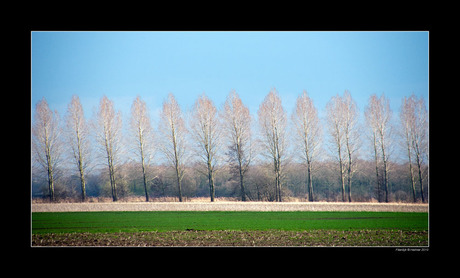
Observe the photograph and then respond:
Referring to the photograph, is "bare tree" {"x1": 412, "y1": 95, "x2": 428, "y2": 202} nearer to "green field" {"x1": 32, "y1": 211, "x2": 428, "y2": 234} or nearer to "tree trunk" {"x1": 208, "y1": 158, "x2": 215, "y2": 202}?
"green field" {"x1": 32, "y1": 211, "x2": 428, "y2": 234}

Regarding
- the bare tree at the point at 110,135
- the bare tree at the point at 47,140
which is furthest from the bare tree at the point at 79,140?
the bare tree at the point at 110,135

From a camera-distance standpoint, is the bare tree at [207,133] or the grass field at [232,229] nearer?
the grass field at [232,229]

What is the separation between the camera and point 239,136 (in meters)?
23.8

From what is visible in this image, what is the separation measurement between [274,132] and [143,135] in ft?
27.0

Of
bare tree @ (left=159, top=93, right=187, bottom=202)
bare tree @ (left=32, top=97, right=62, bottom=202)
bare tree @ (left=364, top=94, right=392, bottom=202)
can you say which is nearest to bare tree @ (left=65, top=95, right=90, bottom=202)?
bare tree @ (left=32, top=97, right=62, bottom=202)

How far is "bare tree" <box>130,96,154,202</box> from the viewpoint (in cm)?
2340

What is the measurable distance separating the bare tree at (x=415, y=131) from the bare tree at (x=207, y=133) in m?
10.7

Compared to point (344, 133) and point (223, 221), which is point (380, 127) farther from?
point (223, 221)

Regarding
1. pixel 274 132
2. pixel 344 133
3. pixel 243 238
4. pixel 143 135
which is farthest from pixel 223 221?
pixel 344 133

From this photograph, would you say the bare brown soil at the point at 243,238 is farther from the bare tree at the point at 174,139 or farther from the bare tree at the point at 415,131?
the bare tree at the point at 174,139

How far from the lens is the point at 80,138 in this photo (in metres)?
21.7

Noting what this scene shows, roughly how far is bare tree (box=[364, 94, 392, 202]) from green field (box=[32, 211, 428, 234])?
4.69 m

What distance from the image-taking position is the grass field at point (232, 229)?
11.3 metres

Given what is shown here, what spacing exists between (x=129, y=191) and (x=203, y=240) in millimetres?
13046
